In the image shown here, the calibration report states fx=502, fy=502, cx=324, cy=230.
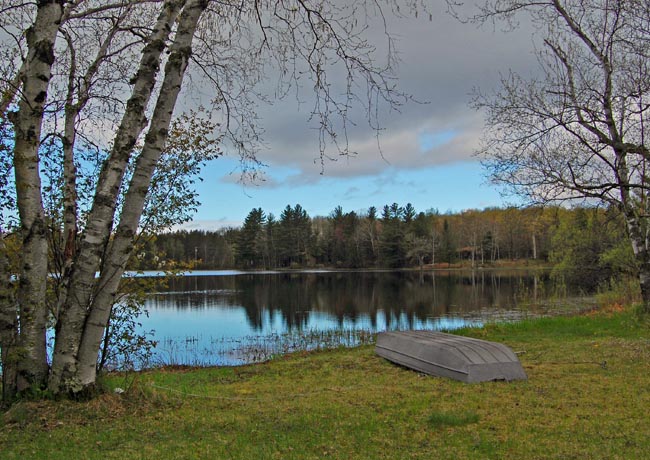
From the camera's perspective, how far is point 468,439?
167 inches

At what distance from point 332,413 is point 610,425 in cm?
259

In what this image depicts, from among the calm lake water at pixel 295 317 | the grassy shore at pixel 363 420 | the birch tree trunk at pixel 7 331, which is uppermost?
the birch tree trunk at pixel 7 331

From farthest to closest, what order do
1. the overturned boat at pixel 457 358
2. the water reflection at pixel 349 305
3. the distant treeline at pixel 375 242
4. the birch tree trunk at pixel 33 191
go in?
1. the distant treeline at pixel 375 242
2. the water reflection at pixel 349 305
3. the overturned boat at pixel 457 358
4. the birch tree trunk at pixel 33 191

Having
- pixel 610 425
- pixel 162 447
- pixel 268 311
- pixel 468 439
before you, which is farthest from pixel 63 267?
pixel 268 311

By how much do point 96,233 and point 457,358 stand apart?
4.98m

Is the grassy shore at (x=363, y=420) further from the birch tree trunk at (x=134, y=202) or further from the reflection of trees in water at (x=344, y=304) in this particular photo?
the reflection of trees in water at (x=344, y=304)

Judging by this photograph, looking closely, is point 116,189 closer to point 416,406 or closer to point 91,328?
point 91,328

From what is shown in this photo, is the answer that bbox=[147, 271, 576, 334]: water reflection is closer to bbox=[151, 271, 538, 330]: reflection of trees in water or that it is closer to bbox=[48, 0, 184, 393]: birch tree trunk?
bbox=[151, 271, 538, 330]: reflection of trees in water

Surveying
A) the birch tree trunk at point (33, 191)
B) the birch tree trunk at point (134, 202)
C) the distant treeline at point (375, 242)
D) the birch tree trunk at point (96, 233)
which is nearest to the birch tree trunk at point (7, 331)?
the birch tree trunk at point (33, 191)

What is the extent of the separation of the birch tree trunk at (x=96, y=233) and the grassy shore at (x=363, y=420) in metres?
0.40

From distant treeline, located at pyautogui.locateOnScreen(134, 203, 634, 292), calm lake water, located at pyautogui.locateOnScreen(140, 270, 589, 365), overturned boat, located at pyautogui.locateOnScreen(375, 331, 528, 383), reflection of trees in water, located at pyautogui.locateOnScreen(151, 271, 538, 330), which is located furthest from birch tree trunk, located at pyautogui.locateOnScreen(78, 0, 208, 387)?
distant treeline, located at pyautogui.locateOnScreen(134, 203, 634, 292)

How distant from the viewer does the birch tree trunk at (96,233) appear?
15.9ft

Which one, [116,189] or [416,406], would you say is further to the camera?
[416,406]

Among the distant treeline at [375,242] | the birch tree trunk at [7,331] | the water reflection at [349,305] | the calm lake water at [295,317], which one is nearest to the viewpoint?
the birch tree trunk at [7,331]
